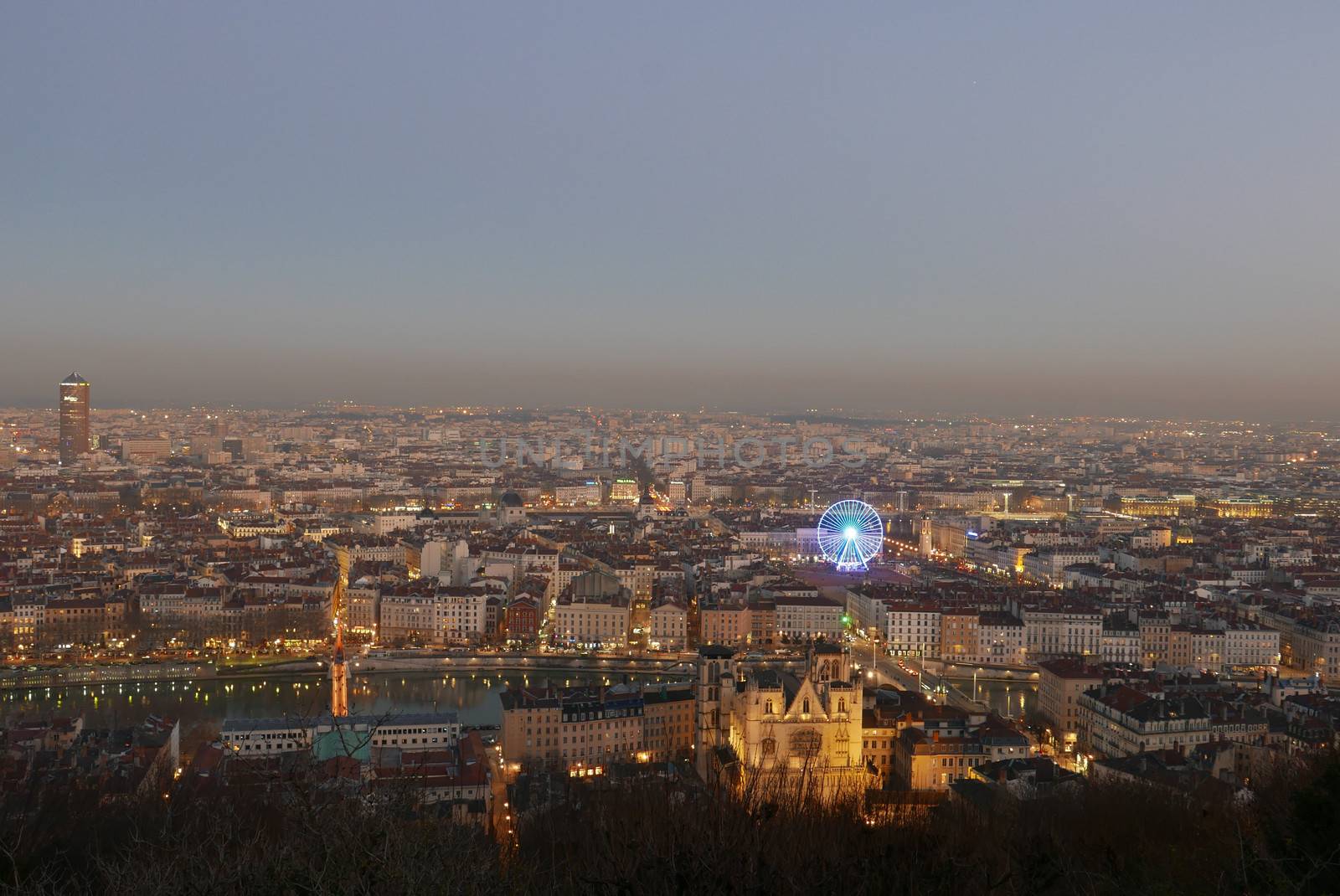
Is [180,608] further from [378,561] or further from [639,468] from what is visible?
[639,468]

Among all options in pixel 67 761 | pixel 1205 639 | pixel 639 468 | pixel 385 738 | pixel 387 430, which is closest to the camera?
pixel 67 761

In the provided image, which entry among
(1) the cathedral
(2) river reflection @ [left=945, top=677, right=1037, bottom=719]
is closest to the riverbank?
(2) river reflection @ [left=945, top=677, right=1037, bottom=719]

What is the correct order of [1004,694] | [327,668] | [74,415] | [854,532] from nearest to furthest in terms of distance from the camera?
[1004,694]
[327,668]
[854,532]
[74,415]

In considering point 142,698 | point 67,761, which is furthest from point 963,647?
point 67,761

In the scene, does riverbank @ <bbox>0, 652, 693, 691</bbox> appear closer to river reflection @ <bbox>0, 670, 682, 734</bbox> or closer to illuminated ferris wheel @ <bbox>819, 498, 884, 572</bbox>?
river reflection @ <bbox>0, 670, 682, 734</bbox>

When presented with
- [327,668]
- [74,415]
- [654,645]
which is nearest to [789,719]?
[327,668]

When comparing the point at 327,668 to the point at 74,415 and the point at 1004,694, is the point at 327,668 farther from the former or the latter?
the point at 74,415
